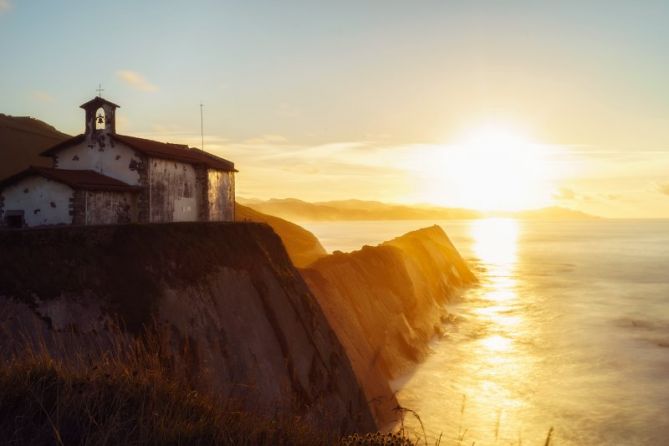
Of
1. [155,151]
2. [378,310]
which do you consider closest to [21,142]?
[155,151]

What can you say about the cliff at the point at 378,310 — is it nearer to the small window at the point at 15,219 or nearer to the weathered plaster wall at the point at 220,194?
the weathered plaster wall at the point at 220,194

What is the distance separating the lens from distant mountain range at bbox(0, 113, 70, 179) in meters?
78.1

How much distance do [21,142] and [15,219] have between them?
8152cm

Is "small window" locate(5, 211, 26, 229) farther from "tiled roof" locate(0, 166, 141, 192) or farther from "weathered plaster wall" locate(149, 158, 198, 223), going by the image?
"weathered plaster wall" locate(149, 158, 198, 223)

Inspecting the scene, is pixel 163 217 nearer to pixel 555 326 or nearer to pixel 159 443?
pixel 159 443

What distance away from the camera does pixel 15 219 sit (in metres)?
22.0

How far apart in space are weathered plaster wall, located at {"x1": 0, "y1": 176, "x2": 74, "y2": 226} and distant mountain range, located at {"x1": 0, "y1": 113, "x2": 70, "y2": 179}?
59.9 meters

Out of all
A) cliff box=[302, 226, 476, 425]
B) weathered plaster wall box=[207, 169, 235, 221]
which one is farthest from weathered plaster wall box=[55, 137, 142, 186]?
cliff box=[302, 226, 476, 425]

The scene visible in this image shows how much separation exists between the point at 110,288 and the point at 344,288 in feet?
62.7

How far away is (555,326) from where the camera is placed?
154ft

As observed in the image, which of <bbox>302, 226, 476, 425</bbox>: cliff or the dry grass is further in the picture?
<bbox>302, 226, 476, 425</bbox>: cliff

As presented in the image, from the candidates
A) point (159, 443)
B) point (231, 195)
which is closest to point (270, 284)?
point (159, 443)

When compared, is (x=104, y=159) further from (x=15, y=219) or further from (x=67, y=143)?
(x=15, y=219)

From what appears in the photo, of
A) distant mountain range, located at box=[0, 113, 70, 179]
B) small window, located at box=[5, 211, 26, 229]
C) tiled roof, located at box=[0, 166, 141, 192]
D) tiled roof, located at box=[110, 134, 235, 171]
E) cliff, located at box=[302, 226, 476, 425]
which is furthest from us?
distant mountain range, located at box=[0, 113, 70, 179]
